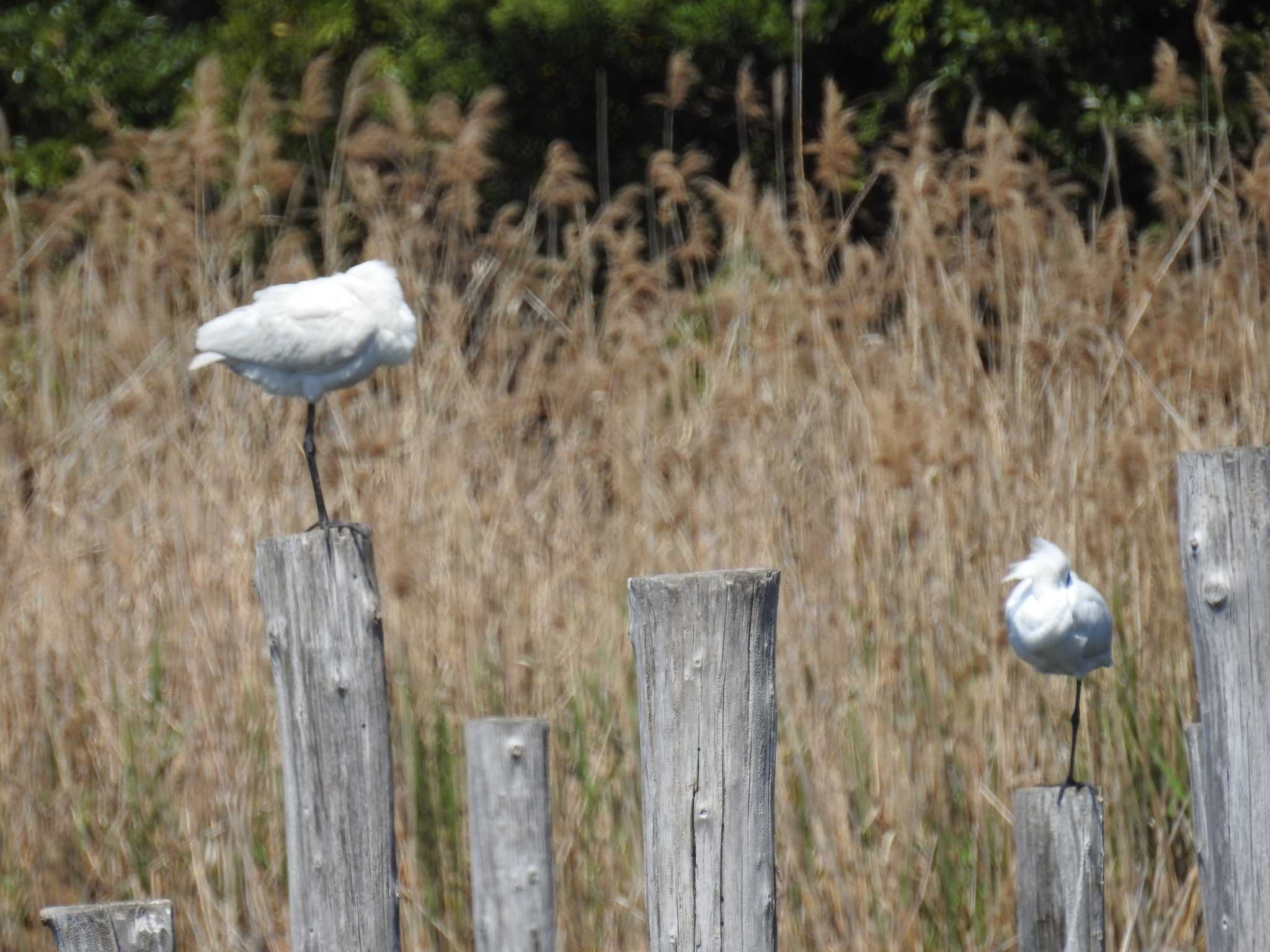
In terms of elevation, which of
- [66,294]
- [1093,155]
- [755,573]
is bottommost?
[755,573]

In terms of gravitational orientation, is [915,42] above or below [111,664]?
above

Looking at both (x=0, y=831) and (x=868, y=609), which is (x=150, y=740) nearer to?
(x=0, y=831)

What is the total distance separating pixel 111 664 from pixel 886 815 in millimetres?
1933

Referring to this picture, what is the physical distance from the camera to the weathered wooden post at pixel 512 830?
280 centimetres

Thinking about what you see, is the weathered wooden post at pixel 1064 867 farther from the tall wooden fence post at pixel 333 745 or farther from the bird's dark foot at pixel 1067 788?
the tall wooden fence post at pixel 333 745

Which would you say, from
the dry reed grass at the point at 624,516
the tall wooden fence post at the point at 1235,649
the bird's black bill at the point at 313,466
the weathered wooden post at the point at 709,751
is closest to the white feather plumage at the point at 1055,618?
the bird's black bill at the point at 313,466

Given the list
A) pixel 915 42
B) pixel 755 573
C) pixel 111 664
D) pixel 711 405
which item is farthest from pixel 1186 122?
pixel 755 573

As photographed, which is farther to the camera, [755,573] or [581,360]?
[581,360]

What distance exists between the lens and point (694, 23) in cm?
763

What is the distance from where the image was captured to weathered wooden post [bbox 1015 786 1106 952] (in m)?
2.53

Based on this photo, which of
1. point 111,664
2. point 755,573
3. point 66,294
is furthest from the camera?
point 66,294

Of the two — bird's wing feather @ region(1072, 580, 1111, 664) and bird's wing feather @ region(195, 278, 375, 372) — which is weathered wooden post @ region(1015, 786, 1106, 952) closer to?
bird's wing feather @ region(1072, 580, 1111, 664)

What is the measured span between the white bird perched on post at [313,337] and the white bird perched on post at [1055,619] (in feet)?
4.33

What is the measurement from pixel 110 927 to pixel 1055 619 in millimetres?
1608
